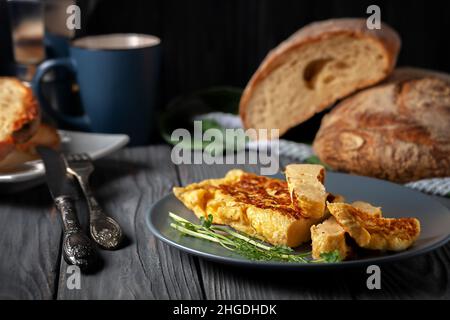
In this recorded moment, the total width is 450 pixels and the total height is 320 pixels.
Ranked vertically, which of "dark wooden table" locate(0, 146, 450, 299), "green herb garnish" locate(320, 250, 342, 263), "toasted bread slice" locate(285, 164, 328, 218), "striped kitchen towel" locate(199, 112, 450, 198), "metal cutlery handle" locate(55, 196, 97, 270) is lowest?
"striped kitchen towel" locate(199, 112, 450, 198)

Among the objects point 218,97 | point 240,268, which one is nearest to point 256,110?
point 218,97

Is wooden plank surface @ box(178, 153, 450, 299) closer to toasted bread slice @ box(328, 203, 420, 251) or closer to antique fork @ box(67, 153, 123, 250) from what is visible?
toasted bread slice @ box(328, 203, 420, 251)

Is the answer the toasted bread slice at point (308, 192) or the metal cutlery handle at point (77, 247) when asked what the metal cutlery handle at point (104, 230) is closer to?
the metal cutlery handle at point (77, 247)

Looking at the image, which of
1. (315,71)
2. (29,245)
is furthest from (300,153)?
(29,245)

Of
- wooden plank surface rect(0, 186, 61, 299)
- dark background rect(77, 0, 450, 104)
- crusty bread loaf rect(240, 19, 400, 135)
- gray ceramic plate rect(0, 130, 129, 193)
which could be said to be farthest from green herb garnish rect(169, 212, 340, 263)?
dark background rect(77, 0, 450, 104)

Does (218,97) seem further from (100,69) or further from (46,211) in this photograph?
(46,211)

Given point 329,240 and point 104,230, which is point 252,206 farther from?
point 104,230
